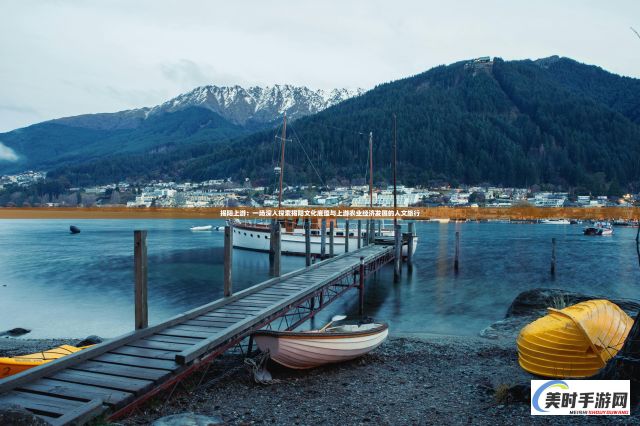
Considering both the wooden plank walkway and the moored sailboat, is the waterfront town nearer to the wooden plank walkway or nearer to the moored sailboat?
the moored sailboat

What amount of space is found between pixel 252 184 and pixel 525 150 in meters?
116

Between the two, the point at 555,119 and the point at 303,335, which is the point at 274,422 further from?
the point at 555,119

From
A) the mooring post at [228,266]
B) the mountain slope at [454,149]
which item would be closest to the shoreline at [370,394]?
the mooring post at [228,266]

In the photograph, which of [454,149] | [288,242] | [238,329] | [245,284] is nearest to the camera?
[238,329]

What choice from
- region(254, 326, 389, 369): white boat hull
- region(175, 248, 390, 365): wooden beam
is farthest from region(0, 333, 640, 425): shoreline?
region(175, 248, 390, 365): wooden beam

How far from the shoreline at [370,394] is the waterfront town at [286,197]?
93707mm

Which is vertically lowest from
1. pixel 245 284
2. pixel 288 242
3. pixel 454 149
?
Result: pixel 245 284

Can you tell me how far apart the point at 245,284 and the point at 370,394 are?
21.5 m

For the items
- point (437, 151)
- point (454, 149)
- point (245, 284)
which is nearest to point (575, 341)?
point (245, 284)

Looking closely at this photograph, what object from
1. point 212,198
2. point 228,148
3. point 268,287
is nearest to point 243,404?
point 268,287

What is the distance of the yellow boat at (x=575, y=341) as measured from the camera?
29.7 ft

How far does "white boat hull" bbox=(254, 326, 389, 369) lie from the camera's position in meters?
9.80

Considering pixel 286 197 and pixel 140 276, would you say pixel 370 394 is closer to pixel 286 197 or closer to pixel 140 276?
pixel 140 276

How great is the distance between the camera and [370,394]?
9.29 metres
